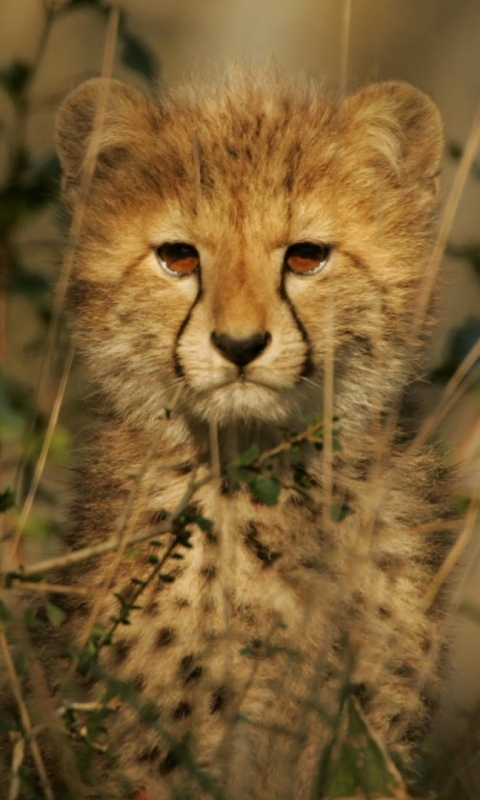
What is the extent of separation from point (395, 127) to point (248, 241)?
1.53 ft

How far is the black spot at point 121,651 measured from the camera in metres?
2.65

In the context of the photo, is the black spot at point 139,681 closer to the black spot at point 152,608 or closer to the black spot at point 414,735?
the black spot at point 152,608

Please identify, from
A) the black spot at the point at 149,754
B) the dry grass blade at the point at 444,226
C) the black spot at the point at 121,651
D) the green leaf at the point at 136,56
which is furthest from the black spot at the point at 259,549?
the green leaf at the point at 136,56

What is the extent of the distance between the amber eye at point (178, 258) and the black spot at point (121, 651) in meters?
0.68

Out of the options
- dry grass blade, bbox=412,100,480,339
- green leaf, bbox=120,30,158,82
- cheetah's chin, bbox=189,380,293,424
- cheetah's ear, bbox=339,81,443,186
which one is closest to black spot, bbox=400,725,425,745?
cheetah's chin, bbox=189,380,293,424

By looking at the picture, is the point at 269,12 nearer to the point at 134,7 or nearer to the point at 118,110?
the point at 134,7

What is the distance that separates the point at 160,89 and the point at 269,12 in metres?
3.14

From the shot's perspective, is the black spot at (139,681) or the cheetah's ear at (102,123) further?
the cheetah's ear at (102,123)

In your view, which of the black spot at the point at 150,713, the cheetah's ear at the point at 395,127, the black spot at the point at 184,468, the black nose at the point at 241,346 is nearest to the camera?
the black spot at the point at 150,713

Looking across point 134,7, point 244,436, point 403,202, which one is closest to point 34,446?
point 244,436

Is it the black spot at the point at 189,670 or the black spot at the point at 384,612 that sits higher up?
the black spot at the point at 384,612

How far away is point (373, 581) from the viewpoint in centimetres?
270

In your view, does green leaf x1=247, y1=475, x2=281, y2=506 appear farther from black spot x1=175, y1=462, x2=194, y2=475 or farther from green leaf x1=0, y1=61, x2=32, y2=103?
green leaf x1=0, y1=61, x2=32, y2=103

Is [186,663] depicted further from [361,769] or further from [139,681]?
[361,769]
